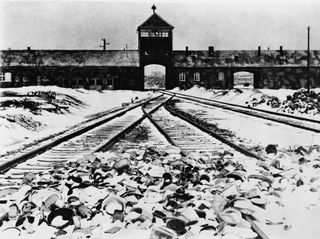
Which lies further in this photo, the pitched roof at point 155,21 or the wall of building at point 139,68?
the wall of building at point 139,68

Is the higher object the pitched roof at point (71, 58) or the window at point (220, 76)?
the pitched roof at point (71, 58)

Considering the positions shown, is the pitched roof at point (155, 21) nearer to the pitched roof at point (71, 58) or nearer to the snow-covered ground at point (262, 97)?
the snow-covered ground at point (262, 97)

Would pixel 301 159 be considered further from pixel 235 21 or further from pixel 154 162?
pixel 235 21

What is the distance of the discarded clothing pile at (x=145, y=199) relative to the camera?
12.7 feet

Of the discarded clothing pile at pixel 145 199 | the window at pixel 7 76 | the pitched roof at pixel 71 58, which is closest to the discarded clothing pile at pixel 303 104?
the discarded clothing pile at pixel 145 199

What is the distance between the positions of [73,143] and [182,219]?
4504mm

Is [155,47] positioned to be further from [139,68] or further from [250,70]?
[250,70]

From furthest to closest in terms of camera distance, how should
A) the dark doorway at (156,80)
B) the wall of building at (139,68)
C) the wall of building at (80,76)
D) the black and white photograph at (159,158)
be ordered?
the dark doorway at (156,80) < the wall of building at (139,68) < the wall of building at (80,76) < the black and white photograph at (159,158)

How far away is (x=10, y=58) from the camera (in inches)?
1743

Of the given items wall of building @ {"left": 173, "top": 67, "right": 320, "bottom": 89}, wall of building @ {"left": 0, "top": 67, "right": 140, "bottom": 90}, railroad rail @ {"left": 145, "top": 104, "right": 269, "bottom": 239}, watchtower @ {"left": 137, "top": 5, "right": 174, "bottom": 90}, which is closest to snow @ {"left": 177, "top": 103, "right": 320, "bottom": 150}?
railroad rail @ {"left": 145, "top": 104, "right": 269, "bottom": 239}

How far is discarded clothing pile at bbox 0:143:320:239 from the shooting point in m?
3.87

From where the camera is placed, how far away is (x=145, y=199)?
444 cm

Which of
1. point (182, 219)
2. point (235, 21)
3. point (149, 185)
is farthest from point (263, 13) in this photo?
point (182, 219)

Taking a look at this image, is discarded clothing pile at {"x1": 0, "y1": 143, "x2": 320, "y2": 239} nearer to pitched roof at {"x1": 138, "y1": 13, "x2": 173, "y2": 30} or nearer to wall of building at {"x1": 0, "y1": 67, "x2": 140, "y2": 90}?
pitched roof at {"x1": 138, "y1": 13, "x2": 173, "y2": 30}
